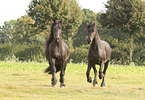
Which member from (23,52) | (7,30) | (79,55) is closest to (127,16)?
(79,55)

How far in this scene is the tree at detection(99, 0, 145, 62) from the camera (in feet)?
90.4

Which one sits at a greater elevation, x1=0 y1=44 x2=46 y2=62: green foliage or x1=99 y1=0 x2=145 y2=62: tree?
x1=99 y1=0 x2=145 y2=62: tree

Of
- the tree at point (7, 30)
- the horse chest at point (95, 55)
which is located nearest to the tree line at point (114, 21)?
the horse chest at point (95, 55)

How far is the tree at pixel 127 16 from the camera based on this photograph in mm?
27547

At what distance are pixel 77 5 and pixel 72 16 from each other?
10.9ft

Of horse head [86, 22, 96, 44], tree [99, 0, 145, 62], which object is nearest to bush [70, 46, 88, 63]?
tree [99, 0, 145, 62]

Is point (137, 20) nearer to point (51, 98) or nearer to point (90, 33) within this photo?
point (90, 33)

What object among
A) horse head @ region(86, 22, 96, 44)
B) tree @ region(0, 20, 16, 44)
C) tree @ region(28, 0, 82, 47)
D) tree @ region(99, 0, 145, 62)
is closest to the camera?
horse head @ region(86, 22, 96, 44)

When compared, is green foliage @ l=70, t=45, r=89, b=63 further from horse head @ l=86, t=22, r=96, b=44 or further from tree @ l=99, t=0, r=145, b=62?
horse head @ l=86, t=22, r=96, b=44

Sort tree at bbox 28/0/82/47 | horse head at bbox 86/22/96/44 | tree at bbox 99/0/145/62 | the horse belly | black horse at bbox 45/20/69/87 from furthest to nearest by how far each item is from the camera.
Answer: tree at bbox 28/0/82/47
tree at bbox 99/0/145/62
the horse belly
black horse at bbox 45/20/69/87
horse head at bbox 86/22/96/44

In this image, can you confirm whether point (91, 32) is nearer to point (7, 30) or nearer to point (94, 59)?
point (94, 59)

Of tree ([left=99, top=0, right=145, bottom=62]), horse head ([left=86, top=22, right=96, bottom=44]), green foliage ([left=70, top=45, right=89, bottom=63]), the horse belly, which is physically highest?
tree ([left=99, top=0, right=145, bottom=62])

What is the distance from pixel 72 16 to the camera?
1499 inches

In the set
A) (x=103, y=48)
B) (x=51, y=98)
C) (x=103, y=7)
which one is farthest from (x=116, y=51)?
(x=51, y=98)
